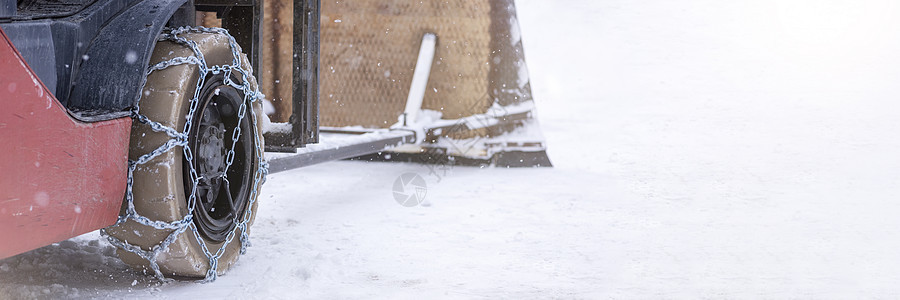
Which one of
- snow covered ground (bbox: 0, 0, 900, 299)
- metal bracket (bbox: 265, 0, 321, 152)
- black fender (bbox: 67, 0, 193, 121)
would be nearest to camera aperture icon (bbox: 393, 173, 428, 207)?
snow covered ground (bbox: 0, 0, 900, 299)

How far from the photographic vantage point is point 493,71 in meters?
6.07

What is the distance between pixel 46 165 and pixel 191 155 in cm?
62

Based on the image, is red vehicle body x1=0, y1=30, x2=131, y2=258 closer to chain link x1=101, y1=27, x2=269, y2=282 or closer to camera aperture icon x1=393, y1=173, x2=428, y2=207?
chain link x1=101, y1=27, x2=269, y2=282

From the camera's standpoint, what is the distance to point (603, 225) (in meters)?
3.95

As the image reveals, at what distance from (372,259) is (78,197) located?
1232 mm

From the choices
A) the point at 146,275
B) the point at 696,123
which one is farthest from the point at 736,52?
the point at 146,275

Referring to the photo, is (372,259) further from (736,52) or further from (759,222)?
(736,52)

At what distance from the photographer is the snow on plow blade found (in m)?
6.03

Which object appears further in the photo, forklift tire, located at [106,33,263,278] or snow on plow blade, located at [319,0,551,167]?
snow on plow blade, located at [319,0,551,167]

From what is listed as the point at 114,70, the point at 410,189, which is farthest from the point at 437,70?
the point at 114,70

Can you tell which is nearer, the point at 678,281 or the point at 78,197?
the point at 78,197

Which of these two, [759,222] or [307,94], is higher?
[307,94]

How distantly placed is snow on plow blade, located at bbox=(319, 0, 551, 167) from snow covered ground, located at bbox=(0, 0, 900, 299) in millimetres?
247

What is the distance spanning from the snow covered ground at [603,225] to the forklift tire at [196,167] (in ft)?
0.41
